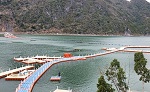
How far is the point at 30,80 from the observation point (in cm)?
5559

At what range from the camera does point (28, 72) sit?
63.5 m

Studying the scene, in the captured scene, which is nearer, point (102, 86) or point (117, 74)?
point (102, 86)

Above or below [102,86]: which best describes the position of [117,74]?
above

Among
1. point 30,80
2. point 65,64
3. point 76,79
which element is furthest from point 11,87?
point 65,64

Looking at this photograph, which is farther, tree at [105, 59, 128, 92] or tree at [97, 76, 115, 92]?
tree at [105, 59, 128, 92]

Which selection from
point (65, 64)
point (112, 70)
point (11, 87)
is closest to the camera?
point (112, 70)

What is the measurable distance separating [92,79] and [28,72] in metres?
14.3

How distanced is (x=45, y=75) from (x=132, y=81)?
19.3 metres

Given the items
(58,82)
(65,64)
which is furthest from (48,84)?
(65,64)

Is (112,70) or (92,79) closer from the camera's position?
(112,70)

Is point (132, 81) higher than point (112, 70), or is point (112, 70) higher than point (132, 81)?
point (112, 70)

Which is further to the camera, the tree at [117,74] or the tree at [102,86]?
the tree at [117,74]

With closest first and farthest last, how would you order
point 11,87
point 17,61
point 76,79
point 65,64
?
1. point 11,87
2. point 76,79
3. point 65,64
4. point 17,61

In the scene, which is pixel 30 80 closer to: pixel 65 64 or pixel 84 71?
pixel 84 71
